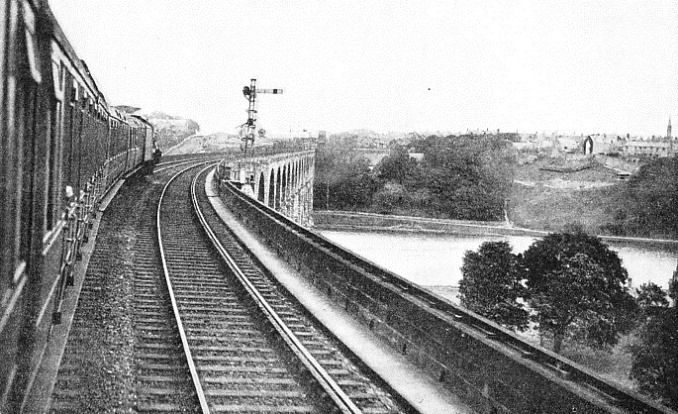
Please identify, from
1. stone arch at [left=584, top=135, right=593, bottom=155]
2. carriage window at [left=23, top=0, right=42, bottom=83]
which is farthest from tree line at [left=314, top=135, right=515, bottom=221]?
carriage window at [left=23, top=0, right=42, bottom=83]

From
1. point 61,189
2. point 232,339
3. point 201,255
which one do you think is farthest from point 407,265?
point 61,189

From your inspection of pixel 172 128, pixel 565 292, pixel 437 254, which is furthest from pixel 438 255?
pixel 172 128

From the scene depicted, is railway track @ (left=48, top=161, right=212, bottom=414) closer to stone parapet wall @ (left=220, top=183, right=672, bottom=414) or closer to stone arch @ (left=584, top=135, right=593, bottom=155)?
stone parapet wall @ (left=220, top=183, right=672, bottom=414)

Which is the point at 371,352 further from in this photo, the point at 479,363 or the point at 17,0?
the point at 17,0

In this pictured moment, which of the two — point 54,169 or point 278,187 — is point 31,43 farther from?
point 278,187

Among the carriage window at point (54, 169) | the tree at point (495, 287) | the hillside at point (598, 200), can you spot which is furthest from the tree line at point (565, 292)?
the carriage window at point (54, 169)

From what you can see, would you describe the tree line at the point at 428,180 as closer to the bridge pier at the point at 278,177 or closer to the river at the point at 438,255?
the bridge pier at the point at 278,177
